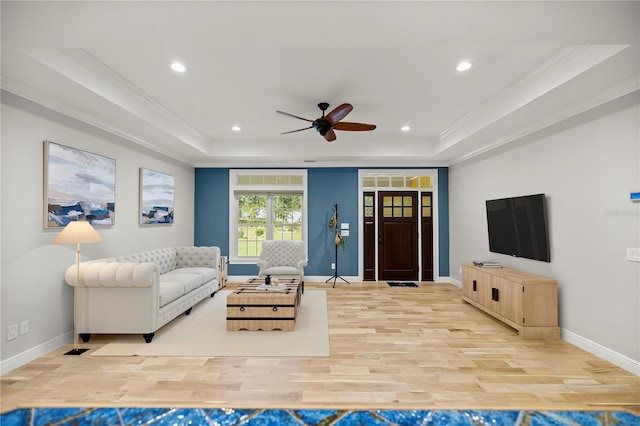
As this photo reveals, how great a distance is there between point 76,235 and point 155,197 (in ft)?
7.41

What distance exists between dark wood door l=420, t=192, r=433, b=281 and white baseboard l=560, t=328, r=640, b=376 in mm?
3253

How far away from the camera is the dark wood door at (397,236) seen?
6785mm

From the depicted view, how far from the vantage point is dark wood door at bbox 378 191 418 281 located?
22.3ft

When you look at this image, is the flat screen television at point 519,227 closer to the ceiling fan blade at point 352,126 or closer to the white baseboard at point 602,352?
the white baseboard at point 602,352

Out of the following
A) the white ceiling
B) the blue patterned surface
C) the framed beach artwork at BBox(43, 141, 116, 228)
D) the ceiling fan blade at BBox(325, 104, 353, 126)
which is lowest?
the blue patterned surface

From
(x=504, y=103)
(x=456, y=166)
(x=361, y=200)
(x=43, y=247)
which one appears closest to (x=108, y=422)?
(x=43, y=247)

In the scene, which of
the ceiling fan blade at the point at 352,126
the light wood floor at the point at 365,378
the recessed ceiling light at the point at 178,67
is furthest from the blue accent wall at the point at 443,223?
the recessed ceiling light at the point at 178,67

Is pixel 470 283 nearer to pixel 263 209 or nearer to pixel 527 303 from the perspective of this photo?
pixel 527 303

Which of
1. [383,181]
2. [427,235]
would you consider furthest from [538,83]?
[427,235]

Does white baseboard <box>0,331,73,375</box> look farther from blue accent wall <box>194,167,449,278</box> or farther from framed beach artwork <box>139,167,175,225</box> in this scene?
blue accent wall <box>194,167,449,278</box>

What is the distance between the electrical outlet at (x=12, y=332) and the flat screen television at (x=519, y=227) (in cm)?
569

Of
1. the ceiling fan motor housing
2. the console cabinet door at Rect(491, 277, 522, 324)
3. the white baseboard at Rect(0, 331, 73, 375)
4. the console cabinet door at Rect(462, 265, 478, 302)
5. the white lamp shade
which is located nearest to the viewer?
the white baseboard at Rect(0, 331, 73, 375)

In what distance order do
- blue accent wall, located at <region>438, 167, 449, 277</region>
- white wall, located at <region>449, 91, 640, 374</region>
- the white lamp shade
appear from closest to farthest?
white wall, located at <region>449, 91, 640, 374</region> → the white lamp shade → blue accent wall, located at <region>438, 167, 449, 277</region>

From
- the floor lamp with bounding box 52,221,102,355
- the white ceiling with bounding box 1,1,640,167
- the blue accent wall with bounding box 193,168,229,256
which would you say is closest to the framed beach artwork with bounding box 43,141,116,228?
the floor lamp with bounding box 52,221,102,355
